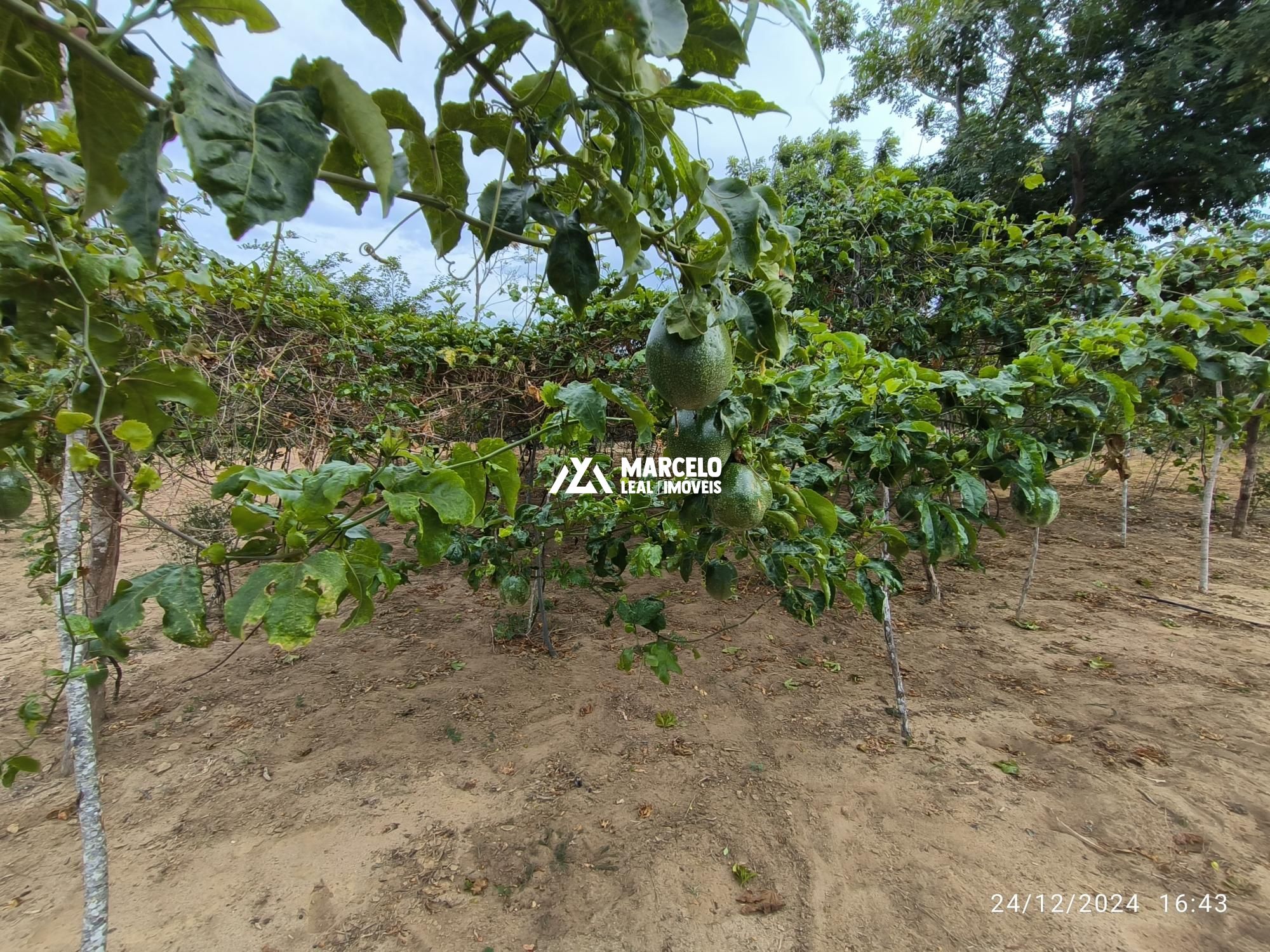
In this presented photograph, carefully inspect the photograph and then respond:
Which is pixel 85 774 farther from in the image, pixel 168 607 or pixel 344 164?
pixel 344 164

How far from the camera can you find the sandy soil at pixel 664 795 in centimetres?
188

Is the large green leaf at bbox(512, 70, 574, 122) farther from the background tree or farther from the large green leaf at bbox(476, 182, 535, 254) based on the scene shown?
the background tree

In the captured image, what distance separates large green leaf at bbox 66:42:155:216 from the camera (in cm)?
58

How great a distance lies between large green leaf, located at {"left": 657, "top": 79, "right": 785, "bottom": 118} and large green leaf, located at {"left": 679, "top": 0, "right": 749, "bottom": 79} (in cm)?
2

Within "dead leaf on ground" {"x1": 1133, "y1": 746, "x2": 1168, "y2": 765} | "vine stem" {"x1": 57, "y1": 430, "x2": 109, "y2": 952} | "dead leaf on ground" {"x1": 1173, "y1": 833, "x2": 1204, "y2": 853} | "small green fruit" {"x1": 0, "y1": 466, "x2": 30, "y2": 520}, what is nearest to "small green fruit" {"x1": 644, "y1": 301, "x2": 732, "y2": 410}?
"vine stem" {"x1": 57, "y1": 430, "x2": 109, "y2": 952}

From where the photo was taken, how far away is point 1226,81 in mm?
6273

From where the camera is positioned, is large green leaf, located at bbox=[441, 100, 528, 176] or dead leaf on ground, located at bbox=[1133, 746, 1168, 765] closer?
large green leaf, located at bbox=[441, 100, 528, 176]

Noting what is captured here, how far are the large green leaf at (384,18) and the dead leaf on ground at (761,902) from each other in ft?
8.39

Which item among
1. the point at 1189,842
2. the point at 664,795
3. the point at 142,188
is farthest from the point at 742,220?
the point at 1189,842

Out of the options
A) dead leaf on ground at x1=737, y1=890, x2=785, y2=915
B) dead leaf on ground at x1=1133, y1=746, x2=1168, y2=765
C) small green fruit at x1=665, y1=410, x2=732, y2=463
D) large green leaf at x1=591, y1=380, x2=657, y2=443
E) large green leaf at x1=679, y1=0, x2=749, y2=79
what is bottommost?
dead leaf on ground at x1=737, y1=890, x2=785, y2=915

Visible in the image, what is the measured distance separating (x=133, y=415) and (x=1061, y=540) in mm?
7598

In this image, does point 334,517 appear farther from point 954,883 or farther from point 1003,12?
point 1003,12

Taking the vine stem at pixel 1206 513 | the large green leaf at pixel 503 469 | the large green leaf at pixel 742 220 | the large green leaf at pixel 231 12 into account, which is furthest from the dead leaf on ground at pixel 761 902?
the vine stem at pixel 1206 513

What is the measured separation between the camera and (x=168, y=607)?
848mm
